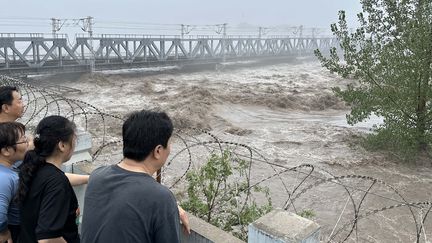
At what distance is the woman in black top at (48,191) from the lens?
2568 mm

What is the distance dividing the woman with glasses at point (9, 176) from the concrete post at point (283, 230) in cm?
179

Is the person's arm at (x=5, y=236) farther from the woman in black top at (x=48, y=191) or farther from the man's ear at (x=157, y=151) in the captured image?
the man's ear at (x=157, y=151)

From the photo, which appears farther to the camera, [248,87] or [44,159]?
[248,87]

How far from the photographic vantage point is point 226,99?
2570 cm

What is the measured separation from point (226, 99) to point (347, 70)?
1323cm

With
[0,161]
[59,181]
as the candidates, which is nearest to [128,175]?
[59,181]

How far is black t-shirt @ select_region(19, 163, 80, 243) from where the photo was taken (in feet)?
8.40

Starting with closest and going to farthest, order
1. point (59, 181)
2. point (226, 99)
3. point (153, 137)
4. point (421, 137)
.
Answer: point (153, 137) < point (59, 181) < point (421, 137) < point (226, 99)

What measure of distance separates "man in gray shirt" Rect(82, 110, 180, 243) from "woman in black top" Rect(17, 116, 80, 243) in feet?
1.51

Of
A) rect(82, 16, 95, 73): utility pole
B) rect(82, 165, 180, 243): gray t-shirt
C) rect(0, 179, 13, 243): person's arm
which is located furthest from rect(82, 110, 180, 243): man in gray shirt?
rect(82, 16, 95, 73): utility pole

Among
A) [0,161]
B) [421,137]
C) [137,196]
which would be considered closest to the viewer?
[137,196]

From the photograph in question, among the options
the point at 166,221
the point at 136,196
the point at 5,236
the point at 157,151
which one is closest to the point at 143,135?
the point at 157,151

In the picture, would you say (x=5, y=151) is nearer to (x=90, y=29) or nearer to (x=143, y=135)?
(x=143, y=135)

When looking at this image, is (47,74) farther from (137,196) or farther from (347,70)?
(137,196)
